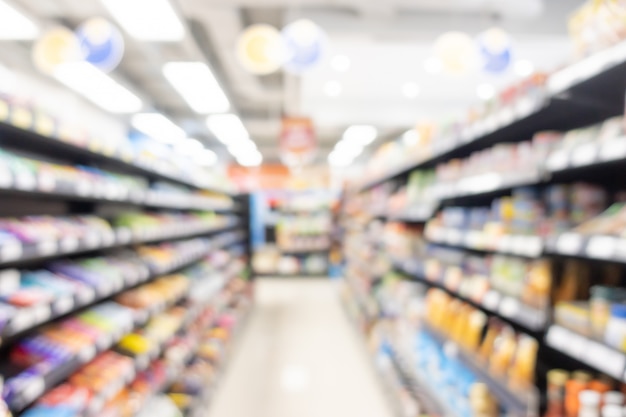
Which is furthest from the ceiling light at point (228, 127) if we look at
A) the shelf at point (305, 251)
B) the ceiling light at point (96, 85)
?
the shelf at point (305, 251)

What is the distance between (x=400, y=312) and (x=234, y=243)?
4.82 m

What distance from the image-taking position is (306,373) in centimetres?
504

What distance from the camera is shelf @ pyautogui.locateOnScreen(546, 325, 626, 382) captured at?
4.70 feet

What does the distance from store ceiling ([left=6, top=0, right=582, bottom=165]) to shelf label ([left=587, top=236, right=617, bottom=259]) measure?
7.17 ft

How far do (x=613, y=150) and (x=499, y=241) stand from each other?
0.79 metres

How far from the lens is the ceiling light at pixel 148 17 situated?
146 inches

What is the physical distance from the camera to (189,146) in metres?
14.9

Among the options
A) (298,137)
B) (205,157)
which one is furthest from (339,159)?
(298,137)

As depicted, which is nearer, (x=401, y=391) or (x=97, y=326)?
(x=97, y=326)

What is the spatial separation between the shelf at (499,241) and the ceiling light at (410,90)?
21.4ft

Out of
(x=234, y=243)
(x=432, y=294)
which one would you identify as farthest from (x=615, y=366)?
(x=234, y=243)

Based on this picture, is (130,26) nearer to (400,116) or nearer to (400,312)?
(400,312)

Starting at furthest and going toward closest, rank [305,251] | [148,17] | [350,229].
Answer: [305,251]
[350,229]
[148,17]

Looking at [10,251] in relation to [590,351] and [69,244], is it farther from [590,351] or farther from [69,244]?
[590,351]
